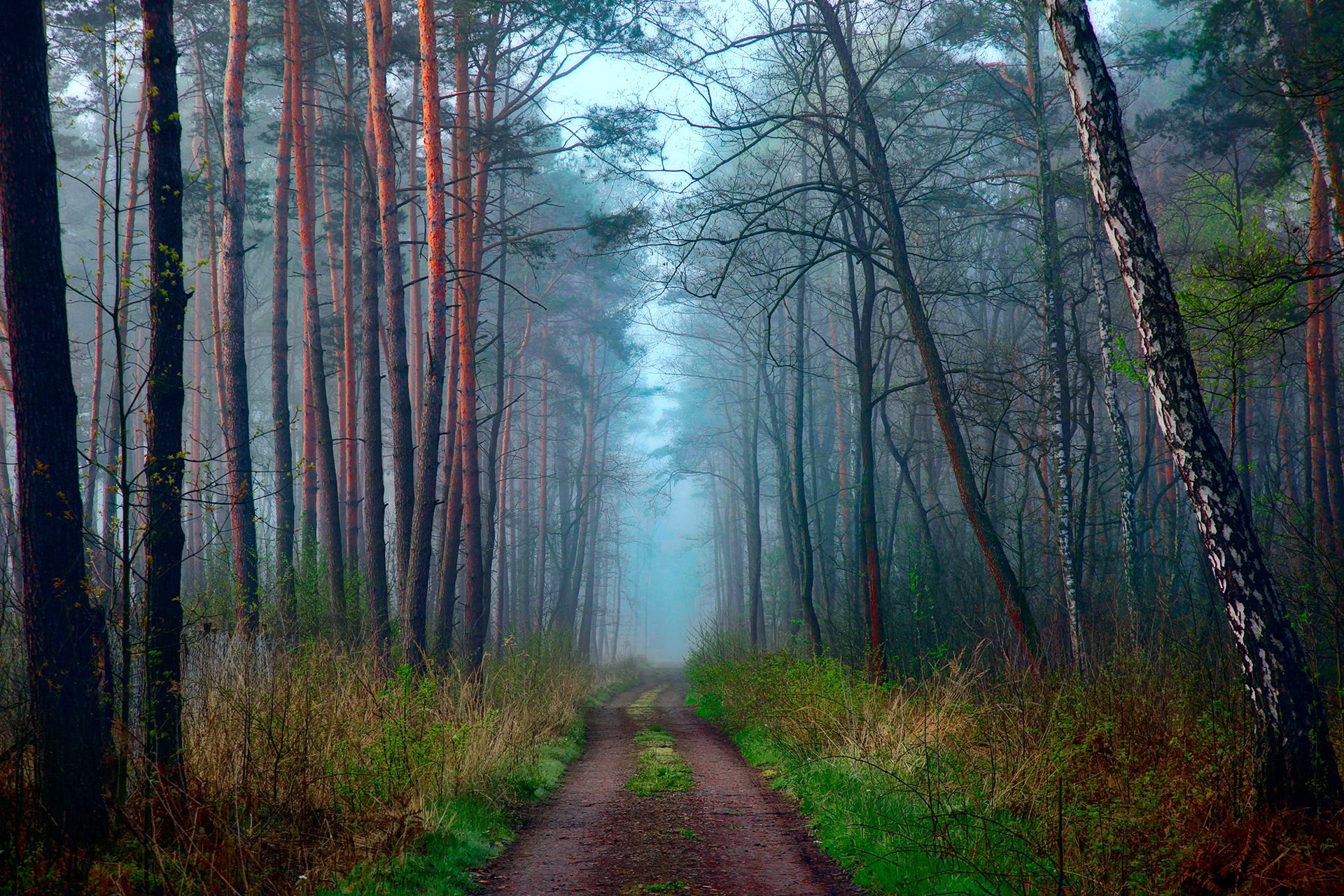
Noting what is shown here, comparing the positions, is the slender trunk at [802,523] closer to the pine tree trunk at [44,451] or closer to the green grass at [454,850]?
the green grass at [454,850]

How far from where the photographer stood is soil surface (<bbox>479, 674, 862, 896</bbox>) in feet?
16.1

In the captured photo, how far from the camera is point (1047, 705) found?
684 cm

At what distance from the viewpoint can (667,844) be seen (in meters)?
5.85

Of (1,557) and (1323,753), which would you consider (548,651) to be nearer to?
(1,557)

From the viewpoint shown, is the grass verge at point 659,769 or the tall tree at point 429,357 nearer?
the grass verge at point 659,769

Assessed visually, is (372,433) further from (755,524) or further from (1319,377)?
(1319,377)

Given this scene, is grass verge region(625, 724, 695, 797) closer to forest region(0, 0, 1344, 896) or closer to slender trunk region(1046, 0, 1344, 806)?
Result: forest region(0, 0, 1344, 896)

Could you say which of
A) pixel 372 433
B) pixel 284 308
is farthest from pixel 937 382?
pixel 284 308

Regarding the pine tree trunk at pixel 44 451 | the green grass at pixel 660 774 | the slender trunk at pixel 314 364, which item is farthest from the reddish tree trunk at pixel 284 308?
the pine tree trunk at pixel 44 451

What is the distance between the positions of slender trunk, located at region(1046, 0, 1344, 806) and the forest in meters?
0.03

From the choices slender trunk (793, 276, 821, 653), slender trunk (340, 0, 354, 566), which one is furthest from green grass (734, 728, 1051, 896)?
slender trunk (340, 0, 354, 566)

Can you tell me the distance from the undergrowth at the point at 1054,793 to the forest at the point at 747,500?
1.7 inches

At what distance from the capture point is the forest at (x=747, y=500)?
460cm

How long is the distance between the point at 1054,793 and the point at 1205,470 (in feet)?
7.46
